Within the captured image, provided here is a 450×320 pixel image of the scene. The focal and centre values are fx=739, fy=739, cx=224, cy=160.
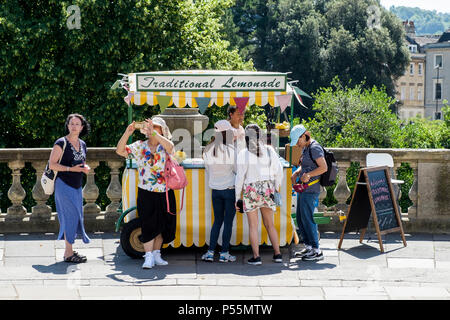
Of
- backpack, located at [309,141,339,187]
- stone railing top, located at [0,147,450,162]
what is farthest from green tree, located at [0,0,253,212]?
backpack, located at [309,141,339,187]

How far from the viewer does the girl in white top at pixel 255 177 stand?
8.18 m

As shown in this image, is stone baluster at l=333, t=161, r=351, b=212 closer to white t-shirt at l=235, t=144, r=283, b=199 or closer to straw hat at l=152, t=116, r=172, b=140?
white t-shirt at l=235, t=144, r=283, b=199

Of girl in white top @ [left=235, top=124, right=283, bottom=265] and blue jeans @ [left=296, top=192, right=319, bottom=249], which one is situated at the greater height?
girl in white top @ [left=235, top=124, right=283, bottom=265]

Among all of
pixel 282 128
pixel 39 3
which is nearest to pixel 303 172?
pixel 282 128

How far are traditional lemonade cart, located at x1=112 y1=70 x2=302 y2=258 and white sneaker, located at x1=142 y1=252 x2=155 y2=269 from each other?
1.46 ft

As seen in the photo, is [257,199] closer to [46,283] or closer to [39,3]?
[46,283]

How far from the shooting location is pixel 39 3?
2464cm

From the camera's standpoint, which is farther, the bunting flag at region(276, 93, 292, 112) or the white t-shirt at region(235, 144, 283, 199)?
the bunting flag at region(276, 93, 292, 112)

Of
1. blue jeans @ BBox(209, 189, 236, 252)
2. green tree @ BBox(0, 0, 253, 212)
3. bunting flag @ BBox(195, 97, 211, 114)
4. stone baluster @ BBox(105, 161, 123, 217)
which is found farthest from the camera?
green tree @ BBox(0, 0, 253, 212)

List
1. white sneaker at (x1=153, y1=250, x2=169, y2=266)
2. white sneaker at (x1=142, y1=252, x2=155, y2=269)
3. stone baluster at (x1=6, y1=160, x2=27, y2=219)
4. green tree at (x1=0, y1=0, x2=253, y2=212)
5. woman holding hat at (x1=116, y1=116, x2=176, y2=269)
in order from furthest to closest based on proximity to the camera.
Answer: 1. green tree at (x1=0, y1=0, x2=253, y2=212)
2. stone baluster at (x1=6, y1=160, x2=27, y2=219)
3. white sneaker at (x1=153, y1=250, x2=169, y2=266)
4. woman holding hat at (x1=116, y1=116, x2=176, y2=269)
5. white sneaker at (x1=142, y1=252, x2=155, y2=269)

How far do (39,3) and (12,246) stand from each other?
675 inches

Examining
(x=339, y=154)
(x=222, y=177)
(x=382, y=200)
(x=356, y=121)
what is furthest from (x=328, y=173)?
(x=356, y=121)

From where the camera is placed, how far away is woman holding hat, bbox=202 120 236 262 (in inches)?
327

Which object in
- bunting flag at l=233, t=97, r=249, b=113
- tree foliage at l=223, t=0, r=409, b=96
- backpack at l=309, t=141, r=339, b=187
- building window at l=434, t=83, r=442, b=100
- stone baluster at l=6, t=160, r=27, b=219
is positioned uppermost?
tree foliage at l=223, t=0, r=409, b=96
